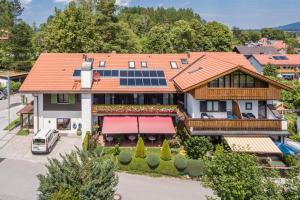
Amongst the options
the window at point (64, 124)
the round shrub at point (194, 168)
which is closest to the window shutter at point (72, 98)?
the window at point (64, 124)

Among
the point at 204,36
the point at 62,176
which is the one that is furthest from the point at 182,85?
the point at 204,36

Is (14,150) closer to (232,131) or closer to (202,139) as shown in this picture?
(202,139)

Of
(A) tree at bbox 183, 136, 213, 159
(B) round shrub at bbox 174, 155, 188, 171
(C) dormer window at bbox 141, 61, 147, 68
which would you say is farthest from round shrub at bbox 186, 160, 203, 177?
(C) dormer window at bbox 141, 61, 147, 68

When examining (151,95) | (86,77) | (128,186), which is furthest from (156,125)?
(128,186)

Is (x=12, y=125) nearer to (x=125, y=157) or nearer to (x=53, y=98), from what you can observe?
(x=53, y=98)

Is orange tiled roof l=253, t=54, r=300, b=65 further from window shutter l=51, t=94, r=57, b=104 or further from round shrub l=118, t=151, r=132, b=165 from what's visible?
round shrub l=118, t=151, r=132, b=165

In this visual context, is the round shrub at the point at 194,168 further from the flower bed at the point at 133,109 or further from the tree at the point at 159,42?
the tree at the point at 159,42
